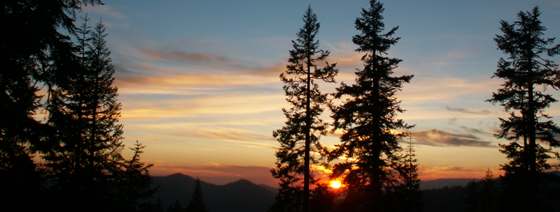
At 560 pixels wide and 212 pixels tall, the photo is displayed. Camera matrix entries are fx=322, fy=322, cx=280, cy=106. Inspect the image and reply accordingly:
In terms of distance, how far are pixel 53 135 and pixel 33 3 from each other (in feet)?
9.66

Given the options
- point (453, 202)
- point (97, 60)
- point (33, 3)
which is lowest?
point (453, 202)

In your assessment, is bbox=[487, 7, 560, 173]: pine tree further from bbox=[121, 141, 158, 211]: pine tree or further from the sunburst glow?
bbox=[121, 141, 158, 211]: pine tree

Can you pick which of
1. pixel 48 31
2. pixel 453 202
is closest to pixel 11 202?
pixel 48 31

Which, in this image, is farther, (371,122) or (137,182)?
(137,182)

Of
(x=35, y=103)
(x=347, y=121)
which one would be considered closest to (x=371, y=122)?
(x=347, y=121)

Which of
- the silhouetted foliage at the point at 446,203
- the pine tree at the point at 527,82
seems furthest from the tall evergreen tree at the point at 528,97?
the silhouetted foliage at the point at 446,203

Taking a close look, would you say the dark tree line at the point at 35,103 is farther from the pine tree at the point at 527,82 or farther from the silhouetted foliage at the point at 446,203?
the silhouetted foliage at the point at 446,203

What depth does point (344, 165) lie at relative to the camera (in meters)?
21.2

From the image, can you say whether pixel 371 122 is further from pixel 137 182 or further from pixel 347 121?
pixel 137 182

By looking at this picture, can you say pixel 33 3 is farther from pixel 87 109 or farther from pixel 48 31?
pixel 87 109

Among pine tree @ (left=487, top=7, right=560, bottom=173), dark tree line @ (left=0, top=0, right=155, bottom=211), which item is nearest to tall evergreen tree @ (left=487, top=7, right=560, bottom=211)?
pine tree @ (left=487, top=7, right=560, bottom=173)

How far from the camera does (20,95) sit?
Result: 6.83m

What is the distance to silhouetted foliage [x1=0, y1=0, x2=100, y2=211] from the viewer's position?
6.52 m

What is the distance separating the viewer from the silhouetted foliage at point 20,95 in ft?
21.4
